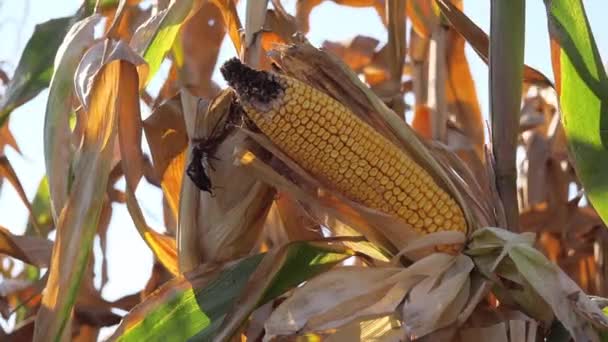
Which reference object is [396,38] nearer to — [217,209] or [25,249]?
[217,209]

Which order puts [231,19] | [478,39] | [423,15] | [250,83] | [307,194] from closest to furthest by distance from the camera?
[250,83], [307,194], [478,39], [231,19], [423,15]

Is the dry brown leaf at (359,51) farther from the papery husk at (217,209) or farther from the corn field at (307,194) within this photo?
the papery husk at (217,209)

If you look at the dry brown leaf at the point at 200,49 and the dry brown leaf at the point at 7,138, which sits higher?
the dry brown leaf at the point at 200,49

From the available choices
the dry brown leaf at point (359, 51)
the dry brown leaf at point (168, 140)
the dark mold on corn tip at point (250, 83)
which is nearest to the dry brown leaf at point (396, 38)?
the dry brown leaf at point (359, 51)

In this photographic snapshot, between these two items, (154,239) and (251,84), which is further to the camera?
(154,239)

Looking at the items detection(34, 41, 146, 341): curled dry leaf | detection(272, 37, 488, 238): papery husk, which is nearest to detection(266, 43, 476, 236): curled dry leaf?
detection(272, 37, 488, 238): papery husk

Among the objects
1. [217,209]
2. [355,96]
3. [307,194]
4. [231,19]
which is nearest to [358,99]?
[355,96]

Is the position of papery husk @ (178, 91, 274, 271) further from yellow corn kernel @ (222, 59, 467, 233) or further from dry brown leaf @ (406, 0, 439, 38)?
dry brown leaf @ (406, 0, 439, 38)

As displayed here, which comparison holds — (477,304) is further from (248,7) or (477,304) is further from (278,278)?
(248,7)
